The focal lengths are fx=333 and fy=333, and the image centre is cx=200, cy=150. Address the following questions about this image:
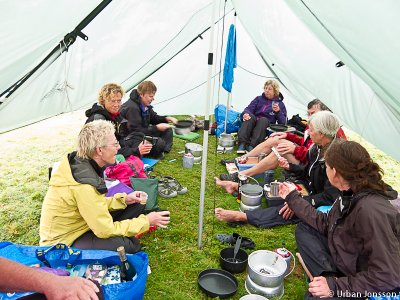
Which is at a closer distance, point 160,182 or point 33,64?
point 33,64

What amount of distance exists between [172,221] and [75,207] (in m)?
1.25

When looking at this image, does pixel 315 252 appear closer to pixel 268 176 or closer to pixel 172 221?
pixel 172 221

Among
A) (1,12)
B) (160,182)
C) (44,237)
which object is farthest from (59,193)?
(160,182)

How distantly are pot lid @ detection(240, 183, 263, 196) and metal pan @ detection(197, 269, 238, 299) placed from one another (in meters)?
1.09

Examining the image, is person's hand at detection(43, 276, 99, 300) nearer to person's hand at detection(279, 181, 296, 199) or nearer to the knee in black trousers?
the knee in black trousers

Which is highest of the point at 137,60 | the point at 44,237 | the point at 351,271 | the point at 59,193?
the point at 137,60

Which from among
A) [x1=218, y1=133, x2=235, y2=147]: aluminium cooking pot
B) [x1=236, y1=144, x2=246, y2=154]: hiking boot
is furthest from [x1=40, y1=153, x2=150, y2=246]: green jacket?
[x1=218, y1=133, x2=235, y2=147]: aluminium cooking pot

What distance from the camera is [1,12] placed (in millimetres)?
2070

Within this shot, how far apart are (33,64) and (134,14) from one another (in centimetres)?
146

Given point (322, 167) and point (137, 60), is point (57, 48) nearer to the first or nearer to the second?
point (137, 60)

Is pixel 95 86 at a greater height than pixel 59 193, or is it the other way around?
pixel 95 86

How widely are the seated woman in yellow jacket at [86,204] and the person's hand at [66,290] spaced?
98cm

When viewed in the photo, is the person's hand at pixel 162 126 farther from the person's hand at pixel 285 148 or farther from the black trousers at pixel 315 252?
the black trousers at pixel 315 252

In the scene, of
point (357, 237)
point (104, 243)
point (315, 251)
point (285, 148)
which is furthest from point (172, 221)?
point (357, 237)
